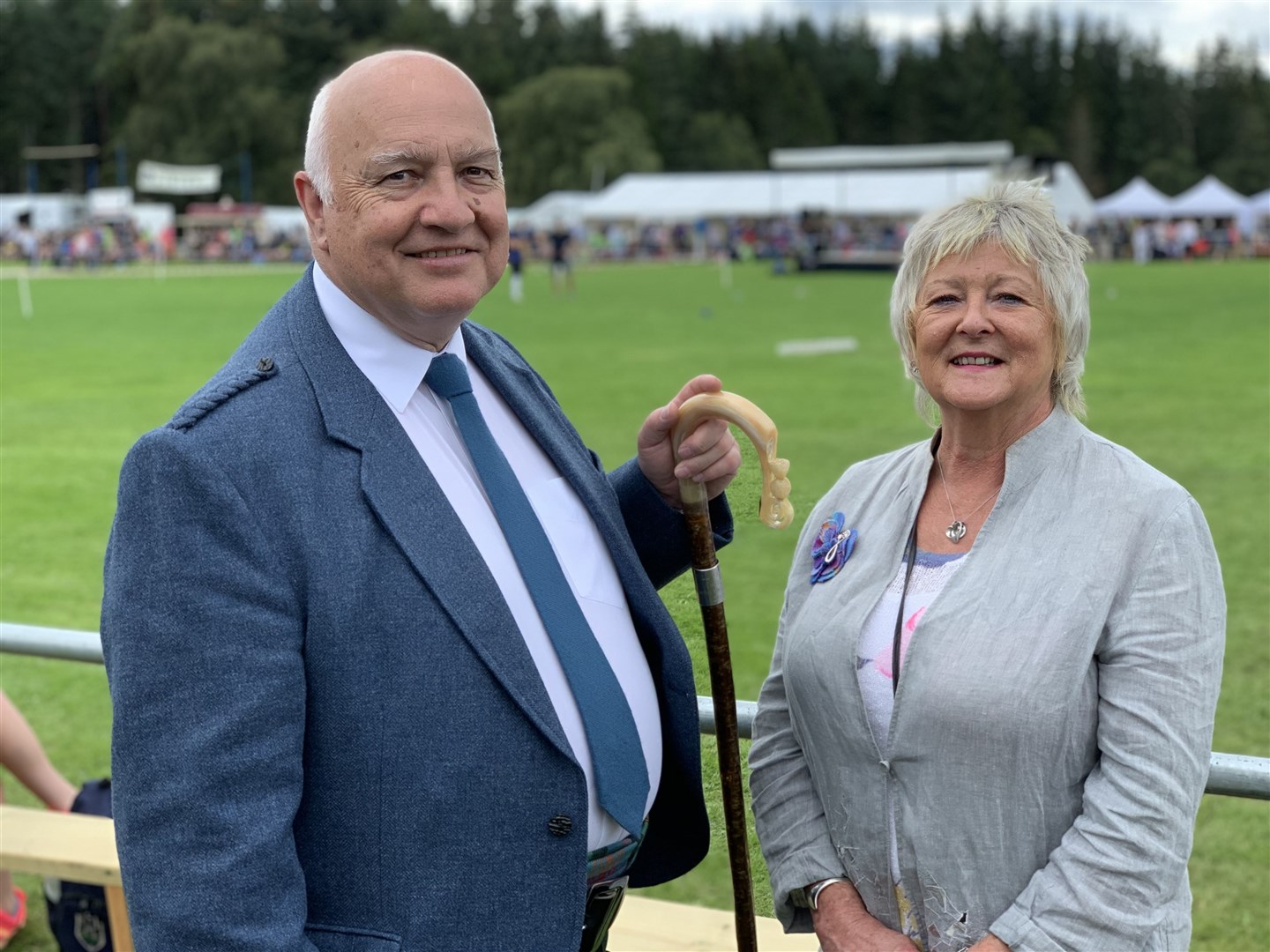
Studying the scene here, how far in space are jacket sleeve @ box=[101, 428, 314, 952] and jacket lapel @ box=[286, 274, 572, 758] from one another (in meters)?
0.21

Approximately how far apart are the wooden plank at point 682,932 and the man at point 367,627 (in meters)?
0.98

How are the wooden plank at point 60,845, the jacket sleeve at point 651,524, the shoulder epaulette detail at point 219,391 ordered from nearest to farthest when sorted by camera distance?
the shoulder epaulette detail at point 219,391
the jacket sleeve at point 651,524
the wooden plank at point 60,845

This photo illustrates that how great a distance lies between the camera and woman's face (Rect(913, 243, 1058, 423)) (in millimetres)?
2420

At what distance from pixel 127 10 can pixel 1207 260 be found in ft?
294

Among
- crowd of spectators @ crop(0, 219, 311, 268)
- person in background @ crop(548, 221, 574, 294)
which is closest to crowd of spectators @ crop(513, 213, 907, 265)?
crowd of spectators @ crop(0, 219, 311, 268)

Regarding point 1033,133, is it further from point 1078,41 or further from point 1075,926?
point 1075,926

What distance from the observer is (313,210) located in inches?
86.4

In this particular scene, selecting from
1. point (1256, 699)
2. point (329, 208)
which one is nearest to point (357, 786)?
point (329, 208)

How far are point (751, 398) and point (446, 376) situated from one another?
13.0 m

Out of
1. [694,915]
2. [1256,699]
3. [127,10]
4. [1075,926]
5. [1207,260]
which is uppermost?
[127,10]

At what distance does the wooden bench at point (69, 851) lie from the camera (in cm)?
376

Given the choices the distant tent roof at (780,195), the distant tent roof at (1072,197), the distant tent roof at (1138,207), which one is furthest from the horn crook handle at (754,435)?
the distant tent roof at (1138,207)

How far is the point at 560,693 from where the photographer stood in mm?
2162

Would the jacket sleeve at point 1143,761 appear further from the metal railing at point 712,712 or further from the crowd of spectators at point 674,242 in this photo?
the crowd of spectators at point 674,242
